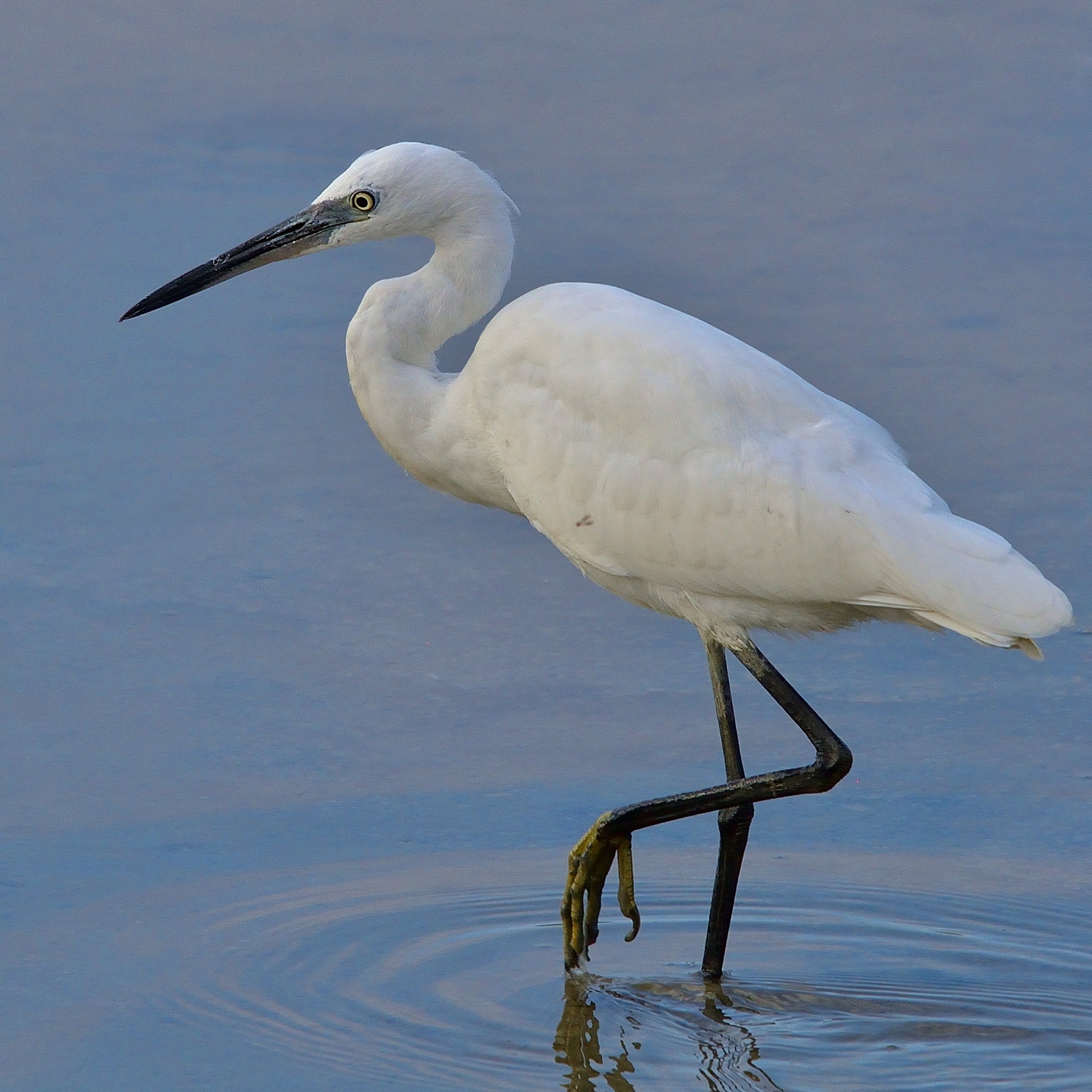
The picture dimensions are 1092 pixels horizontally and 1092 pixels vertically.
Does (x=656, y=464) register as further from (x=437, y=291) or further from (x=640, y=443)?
(x=437, y=291)

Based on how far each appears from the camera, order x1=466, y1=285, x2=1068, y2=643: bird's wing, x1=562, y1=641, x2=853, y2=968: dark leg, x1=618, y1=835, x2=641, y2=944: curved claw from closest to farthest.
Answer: x1=466, y1=285, x2=1068, y2=643: bird's wing, x1=562, y1=641, x2=853, y2=968: dark leg, x1=618, y1=835, x2=641, y2=944: curved claw

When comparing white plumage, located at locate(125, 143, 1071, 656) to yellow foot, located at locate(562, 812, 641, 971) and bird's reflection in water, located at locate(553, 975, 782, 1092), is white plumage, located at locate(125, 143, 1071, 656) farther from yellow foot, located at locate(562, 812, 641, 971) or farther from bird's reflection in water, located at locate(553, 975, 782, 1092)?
bird's reflection in water, located at locate(553, 975, 782, 1092)

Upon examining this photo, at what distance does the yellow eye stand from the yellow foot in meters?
1.67

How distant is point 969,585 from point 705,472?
696mm

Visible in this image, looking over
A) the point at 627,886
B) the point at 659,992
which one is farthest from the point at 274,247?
the point at 659,992

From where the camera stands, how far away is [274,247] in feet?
16.9

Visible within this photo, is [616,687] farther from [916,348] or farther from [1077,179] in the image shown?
[1077,179]

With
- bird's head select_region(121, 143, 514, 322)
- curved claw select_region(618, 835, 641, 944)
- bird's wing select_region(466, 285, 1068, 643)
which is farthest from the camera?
bird's head select_region(121, 143, 514, 322)

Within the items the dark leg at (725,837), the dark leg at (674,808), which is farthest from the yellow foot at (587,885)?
the dark leg at (725,837)

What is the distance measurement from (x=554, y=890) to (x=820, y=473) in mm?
1308

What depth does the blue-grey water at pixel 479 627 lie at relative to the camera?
4578 millimetres

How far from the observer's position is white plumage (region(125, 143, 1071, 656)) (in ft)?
14.8

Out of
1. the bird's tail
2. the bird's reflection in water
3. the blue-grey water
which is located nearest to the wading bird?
the bird's tail

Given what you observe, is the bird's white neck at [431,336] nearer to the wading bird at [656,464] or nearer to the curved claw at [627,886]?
the wading bird at [656,464]
